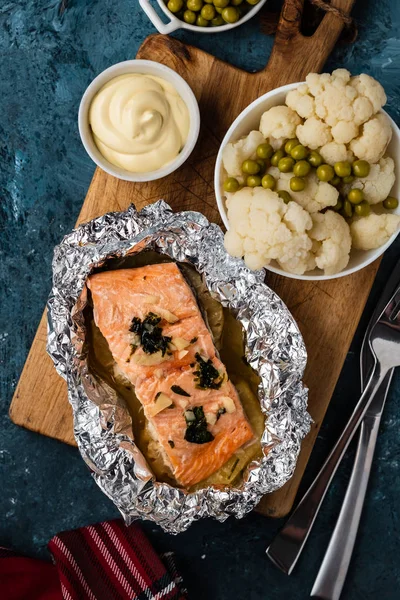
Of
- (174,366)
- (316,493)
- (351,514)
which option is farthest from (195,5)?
(351,514)

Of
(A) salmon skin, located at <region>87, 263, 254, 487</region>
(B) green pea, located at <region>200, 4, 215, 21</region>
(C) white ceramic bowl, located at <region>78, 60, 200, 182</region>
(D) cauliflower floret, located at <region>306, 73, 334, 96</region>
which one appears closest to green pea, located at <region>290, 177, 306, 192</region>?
(D) cauliflower floret, located at <region>306, 73, 334, 96</region>

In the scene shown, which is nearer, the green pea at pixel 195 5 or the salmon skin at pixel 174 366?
the salmon skin at pixel 174 366

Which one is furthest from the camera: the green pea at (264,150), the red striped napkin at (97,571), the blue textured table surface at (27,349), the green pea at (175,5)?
the blue textured table surface at (27,349)

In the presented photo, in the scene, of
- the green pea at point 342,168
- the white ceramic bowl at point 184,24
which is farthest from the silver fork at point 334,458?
the white ceramic bowl at point 184,24

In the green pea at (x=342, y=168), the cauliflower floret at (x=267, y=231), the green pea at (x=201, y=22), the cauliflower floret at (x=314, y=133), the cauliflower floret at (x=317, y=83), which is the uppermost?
the cauliflower floret at (x=317, y=83)

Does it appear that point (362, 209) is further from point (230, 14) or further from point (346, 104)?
point (230, 14)

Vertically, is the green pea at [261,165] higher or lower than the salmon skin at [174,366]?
higher

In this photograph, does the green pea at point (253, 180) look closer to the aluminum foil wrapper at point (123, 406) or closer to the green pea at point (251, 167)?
the green pea at point (251, 167)
